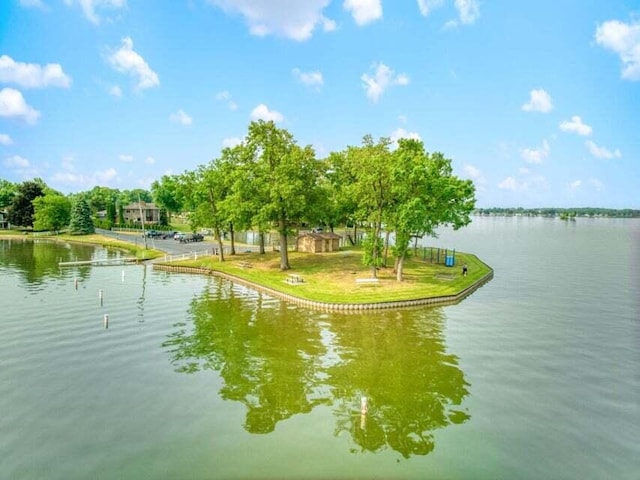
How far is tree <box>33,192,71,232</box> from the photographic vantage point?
114688 millimetres

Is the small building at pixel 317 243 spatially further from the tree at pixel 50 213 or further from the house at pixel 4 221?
the house at pixel 4 221

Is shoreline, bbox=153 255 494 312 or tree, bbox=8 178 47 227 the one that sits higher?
tree, bbox=8 178 47 227

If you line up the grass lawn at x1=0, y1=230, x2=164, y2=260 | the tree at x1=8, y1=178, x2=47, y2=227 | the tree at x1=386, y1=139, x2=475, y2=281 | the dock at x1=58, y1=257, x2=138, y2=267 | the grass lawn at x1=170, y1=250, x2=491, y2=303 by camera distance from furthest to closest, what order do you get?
1. the tree at x1=8, y1=178, x2=47, y2=227
2. the grass lawn at x1=0, y1=230, x2=164, y2=260
3. the dock at x1=58, y1=257, x2=138, y2=267
4. the tree at x1=386, y1=139, x2=475, y2=281
5. the grass lawn at x1=170, y1=250, x2=491, y2=303

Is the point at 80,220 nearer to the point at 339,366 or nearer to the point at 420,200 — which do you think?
the point at 420,200

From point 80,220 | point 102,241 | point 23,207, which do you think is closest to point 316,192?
point 102,241

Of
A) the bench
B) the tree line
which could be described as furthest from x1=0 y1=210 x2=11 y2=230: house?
the bench

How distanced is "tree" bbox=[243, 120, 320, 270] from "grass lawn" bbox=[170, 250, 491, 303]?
4.90 m

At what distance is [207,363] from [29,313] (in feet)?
68.0

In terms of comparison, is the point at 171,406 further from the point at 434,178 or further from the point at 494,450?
the point at 434,178

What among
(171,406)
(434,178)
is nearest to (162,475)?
(171,406)

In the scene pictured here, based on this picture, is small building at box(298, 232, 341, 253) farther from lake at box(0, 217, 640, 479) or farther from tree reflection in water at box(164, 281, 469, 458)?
tree reflection in water at box(164, 281, 469, 458)

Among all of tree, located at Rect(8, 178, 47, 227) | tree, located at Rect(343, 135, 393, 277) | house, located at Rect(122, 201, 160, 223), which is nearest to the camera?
tree, located at Rect(343, 135, 393, 277)

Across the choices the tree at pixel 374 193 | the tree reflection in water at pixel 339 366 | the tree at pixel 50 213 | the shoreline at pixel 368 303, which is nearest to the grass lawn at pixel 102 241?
the tree at pixel 50 213

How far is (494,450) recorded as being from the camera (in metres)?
17.4
